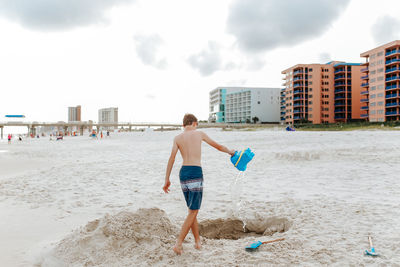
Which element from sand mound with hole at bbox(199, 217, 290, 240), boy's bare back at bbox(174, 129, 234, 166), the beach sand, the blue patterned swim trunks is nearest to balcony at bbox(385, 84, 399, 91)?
the beach sand

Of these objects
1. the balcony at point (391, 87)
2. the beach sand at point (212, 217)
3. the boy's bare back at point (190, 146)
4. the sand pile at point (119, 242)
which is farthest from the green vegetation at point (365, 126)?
the boy's bare back at point (190, 146)

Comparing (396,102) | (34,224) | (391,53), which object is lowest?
(34,224)

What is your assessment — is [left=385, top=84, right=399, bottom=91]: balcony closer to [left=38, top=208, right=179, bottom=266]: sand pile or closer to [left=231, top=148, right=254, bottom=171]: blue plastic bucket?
[left=231, top=148, right=254, bottom=171]: blue plastic bucket

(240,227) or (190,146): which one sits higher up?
(190,146)

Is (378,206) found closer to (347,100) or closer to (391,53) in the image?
(391,53)

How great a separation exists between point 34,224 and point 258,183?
20.8 ft

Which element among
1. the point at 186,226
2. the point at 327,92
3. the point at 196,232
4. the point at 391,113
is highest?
the point at 327,92

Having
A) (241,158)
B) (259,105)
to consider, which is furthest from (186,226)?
(259,105)

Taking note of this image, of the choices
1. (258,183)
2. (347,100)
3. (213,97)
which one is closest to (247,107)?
(213,97)

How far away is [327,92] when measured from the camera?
91625 millimetres

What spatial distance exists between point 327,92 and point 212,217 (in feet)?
312

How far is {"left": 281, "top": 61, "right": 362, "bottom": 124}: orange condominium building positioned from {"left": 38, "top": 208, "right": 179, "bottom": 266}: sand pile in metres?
90.1

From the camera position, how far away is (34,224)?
5738mm

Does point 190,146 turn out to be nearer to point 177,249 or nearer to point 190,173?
point 190,173
